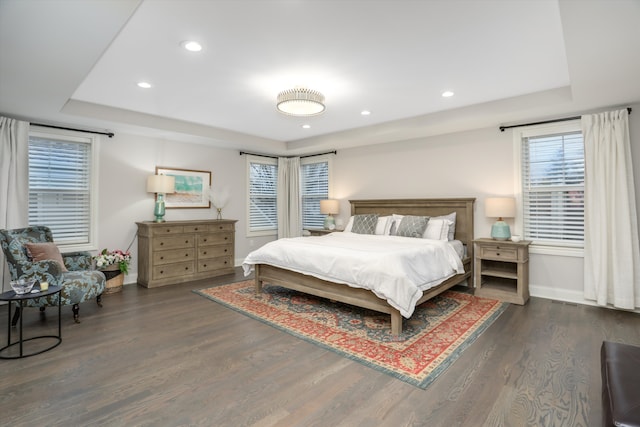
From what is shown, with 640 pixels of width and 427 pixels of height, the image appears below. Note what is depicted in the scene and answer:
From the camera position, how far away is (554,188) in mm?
4141

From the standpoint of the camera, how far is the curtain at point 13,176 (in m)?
3.87

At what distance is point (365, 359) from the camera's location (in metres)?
2.57

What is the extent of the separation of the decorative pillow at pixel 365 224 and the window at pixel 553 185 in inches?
81.5

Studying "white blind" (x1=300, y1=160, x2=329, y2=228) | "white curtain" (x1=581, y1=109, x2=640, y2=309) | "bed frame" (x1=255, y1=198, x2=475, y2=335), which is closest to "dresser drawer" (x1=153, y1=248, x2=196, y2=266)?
"bed frame" (x1=255, y1=198, x2=475, y2=335)

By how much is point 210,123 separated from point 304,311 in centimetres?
323

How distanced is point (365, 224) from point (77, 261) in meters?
4.01

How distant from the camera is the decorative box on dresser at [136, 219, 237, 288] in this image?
4.82 m

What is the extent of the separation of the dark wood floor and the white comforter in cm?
71

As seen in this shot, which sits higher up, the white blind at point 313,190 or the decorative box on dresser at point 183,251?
the white blind at point 313,190

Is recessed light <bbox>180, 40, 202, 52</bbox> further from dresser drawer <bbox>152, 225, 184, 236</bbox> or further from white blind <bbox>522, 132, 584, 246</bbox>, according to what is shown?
white blind <bbox>522, 132, 584, 246</bbox>

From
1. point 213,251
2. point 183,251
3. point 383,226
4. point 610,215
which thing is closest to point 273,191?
point 213,251

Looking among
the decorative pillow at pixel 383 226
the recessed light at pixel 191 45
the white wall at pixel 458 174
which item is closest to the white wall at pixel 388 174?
the white wall at pixel 458 174

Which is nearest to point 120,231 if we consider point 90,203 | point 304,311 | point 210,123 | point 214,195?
point 90,203

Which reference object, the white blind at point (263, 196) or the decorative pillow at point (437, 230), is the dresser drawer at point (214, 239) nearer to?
the white blind at point (263, 196)
